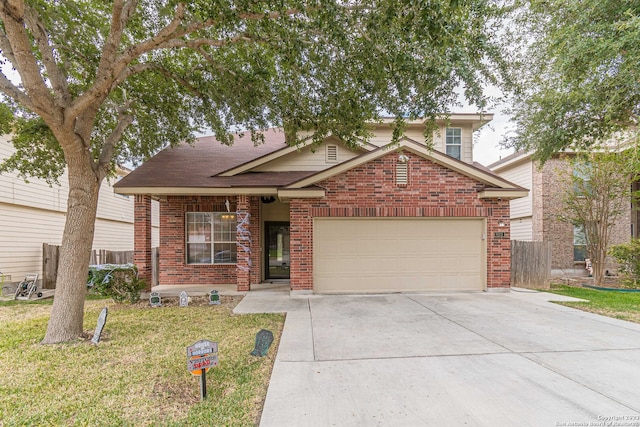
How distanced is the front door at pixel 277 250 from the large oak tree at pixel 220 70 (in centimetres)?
374

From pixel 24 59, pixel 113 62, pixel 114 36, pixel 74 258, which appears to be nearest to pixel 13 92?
pixel 24 59

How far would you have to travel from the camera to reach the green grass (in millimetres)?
2867

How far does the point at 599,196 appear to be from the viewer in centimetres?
1075

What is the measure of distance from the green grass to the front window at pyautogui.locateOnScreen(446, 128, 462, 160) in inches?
354

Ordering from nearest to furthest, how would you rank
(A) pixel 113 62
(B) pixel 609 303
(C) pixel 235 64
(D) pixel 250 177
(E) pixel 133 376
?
1. (E) pixel 133 376
2. (A) pixel 113 62
3. (C) pixel 235 64
4. (B) pixel 609 303
5. (D) pixel 250 177

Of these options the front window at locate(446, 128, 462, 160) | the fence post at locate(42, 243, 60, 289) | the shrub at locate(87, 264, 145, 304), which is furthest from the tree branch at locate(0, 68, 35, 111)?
the front window at locate(446, 128, 462, 160)

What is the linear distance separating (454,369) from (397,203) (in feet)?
16.4

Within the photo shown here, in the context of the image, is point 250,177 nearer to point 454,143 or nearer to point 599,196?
point 454,143

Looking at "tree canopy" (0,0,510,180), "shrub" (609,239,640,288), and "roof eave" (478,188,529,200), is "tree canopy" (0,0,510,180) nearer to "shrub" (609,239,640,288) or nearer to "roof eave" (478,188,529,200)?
"roof eave" (478,188,529,200)

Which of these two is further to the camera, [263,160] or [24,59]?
[263,160]

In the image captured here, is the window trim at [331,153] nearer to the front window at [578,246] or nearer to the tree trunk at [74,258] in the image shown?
the tree trunk at [74,258]

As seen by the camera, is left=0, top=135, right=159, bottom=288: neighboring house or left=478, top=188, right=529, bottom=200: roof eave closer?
left=478, top=188, right=529, bottom=200: roof eave

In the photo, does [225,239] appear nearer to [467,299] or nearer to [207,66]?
[207,66]

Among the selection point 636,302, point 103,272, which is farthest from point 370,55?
point 636,302
